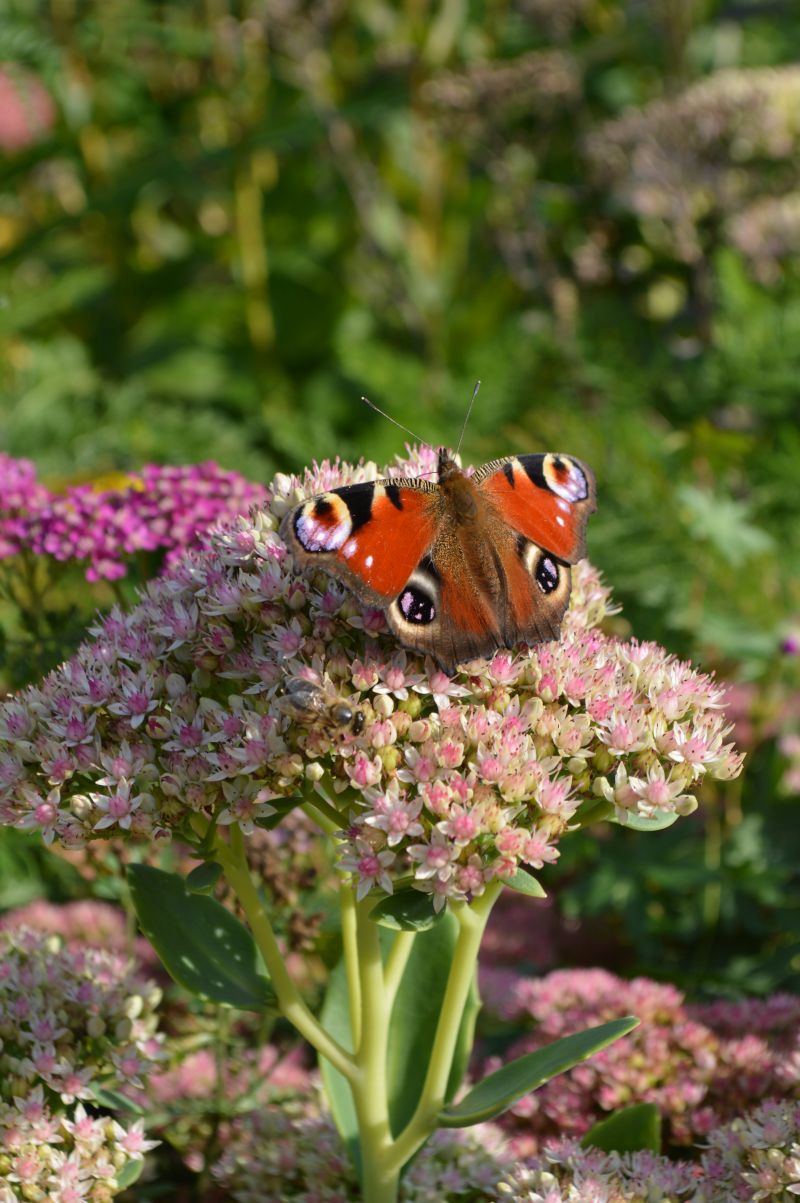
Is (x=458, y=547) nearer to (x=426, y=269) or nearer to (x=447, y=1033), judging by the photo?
(x=447, y=1033)

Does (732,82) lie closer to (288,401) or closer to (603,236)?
(603,236)

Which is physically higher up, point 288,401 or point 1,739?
point 1,739

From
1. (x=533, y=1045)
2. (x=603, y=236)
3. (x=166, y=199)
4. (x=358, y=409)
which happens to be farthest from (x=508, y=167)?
(x=533, y=1045)

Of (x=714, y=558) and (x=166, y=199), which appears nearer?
(x=714, y=558)

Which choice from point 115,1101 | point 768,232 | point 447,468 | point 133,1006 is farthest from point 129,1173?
point 768,232

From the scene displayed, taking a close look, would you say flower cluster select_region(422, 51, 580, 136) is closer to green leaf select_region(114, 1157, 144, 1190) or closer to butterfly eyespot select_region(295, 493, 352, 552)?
butterfly eyespot select_region(295, 493, 352, 552)

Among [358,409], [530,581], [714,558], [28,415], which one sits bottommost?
[358,409]

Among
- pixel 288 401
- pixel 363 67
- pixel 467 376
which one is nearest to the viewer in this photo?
pixel 467 376

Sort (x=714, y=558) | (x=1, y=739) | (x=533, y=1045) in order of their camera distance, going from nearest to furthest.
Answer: (x=1, y=739)
(x=533, y=1045)
(x=714, y=558)
